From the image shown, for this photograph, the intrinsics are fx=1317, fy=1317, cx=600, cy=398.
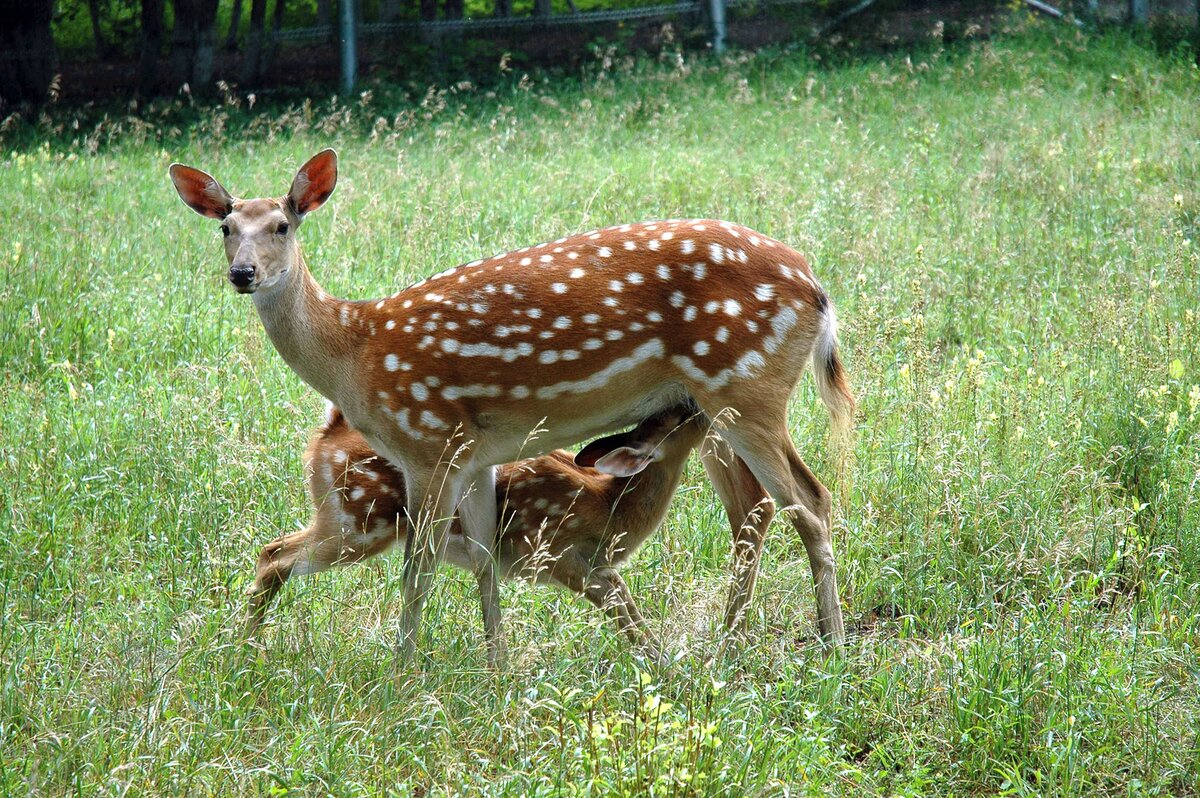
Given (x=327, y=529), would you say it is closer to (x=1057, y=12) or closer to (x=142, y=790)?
(x=142, y=790)

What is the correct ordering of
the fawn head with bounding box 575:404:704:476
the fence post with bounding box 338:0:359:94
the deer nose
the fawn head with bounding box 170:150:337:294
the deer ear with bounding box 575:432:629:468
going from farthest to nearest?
the fence post with bounding box 338:0:359:94, the deer ear with bounding box 575:432:629:468, the fawn head with bounding box 575:404:704:476, the fawn head with bounding box 170:150:337:294, the deer nose

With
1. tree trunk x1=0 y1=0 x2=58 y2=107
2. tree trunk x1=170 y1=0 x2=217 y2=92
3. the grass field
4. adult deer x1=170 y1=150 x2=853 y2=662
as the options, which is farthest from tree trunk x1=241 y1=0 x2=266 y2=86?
adult deer x1=170 y1=150 x2=853 y2=662

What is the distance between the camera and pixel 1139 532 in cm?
508

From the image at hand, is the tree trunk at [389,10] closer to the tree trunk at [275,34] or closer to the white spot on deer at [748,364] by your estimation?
the tree trunk at [275,34]

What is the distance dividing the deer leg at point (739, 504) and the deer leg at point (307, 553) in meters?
1.22

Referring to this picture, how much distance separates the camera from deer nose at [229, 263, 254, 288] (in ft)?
14.7

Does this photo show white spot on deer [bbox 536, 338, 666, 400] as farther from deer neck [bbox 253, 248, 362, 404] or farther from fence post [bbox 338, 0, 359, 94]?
fence post [bbox 338, 0, 359, 94]

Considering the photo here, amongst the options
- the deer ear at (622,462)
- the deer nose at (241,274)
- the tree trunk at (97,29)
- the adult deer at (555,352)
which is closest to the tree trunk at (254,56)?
the tree trunk at (97,29)

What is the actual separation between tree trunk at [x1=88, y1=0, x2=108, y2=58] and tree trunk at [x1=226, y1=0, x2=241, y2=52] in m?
1.41

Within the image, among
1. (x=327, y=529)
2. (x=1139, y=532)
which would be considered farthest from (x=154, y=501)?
(x=1139, y=532)

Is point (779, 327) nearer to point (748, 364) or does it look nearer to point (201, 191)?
point (748, 364)

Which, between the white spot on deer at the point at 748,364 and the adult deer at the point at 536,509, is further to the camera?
the adult deer at the point at 536,509

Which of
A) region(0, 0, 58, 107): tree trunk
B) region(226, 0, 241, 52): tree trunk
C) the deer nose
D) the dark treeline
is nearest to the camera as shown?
the deer nose

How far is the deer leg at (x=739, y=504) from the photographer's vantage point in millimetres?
4766
